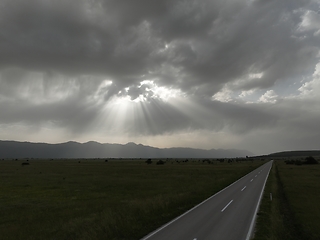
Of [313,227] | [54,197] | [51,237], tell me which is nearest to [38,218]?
[51,237]

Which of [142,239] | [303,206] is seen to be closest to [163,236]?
[142,239]

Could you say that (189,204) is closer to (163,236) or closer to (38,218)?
(163,236)

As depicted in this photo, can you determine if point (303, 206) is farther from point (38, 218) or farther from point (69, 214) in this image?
point (38, 218)

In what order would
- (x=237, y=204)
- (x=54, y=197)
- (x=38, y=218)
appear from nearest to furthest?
(x=38, y=218), (x=237, y=204), (x=54, y=197)

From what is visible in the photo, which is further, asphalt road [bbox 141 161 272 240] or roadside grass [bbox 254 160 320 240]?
roadside grass [bbox 254 160 320 240]

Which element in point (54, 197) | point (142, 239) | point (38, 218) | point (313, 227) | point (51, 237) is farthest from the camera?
point (54, 197)

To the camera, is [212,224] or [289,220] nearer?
[212,224]

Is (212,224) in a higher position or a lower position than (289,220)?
higher

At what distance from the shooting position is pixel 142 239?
1069cm

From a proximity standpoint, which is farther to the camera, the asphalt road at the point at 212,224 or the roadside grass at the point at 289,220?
the roadside grass at the point at 289,220

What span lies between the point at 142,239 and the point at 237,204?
11.0 meters

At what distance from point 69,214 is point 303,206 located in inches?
759

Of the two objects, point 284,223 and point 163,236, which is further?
point 284,223

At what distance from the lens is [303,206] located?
19.2 metres
